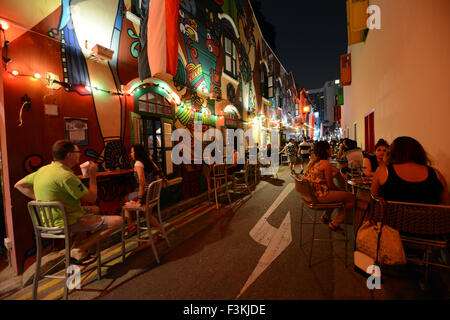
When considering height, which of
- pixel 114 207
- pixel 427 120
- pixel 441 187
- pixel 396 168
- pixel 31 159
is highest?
pixel 427 120

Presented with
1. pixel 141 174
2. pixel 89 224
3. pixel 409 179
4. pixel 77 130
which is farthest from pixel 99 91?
pixel 409 179

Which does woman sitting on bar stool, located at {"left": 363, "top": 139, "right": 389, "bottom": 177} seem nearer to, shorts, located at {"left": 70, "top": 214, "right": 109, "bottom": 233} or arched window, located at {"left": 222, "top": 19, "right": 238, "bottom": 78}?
shorts, located at {"left": 70, "top": 214, "right": 109, "bottom": 233}

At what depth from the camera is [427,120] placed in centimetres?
328

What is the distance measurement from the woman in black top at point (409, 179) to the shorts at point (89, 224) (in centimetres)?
350

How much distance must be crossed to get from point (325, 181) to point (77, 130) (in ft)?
14.5

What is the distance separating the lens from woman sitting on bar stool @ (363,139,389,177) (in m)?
3.96

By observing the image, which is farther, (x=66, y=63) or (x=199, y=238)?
(x=199, y=238)

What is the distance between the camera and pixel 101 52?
3.71m

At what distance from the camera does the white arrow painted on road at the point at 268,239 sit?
9.34ft

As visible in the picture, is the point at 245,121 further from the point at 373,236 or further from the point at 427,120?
the point at 373,236

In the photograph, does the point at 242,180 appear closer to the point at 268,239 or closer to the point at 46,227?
the point at 268,239

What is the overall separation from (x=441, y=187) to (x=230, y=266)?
8.81ft

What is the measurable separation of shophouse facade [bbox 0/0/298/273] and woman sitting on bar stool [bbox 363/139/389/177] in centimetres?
462
